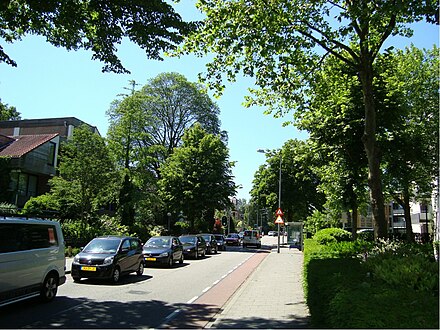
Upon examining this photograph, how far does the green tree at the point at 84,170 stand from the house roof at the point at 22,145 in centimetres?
1174

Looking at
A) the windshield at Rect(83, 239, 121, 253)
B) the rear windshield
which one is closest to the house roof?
the rear windshield

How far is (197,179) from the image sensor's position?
38.5 metres

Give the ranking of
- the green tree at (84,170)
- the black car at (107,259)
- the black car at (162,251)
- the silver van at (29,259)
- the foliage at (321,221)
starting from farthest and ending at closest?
the foliage at (321,221), the green tree at (84,170), the black car at (162,251), the black car at (107,259), the silver van at (29,259)

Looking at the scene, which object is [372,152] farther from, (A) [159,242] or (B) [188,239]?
(B) [188,239]

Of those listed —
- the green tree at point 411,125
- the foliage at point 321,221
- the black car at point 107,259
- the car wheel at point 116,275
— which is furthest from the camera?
the foliage at point 321,221


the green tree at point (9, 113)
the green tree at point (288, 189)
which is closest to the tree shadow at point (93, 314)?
the green tree at point (288, 189)

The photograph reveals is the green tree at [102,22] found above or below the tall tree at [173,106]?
below

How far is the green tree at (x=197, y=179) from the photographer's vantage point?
125 feet

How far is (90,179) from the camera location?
23.1 meters

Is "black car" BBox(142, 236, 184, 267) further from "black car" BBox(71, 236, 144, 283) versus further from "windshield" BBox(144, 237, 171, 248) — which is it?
"black car" BBox(71, 236, 144, 283)

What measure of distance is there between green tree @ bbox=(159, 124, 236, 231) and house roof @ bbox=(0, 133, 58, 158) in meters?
11.8

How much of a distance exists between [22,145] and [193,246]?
810 inches

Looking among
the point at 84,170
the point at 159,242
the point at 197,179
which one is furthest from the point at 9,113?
the point at 159,242

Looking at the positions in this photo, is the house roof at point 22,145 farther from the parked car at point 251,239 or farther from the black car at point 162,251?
the parked car at point 251,239
